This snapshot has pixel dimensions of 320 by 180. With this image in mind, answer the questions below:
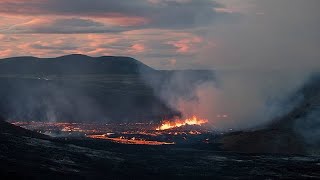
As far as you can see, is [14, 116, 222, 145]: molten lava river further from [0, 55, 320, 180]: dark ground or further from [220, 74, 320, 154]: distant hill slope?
[0, 55, 320, 180]: dark ground

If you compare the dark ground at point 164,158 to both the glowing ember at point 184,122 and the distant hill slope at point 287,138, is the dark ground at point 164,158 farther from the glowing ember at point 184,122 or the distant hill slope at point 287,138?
the glowing ember at point 184,122

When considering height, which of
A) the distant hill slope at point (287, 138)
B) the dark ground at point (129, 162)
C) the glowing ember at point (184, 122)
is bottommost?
the dark ground at point (129, 162)

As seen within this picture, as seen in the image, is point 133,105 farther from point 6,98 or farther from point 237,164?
point 237,164

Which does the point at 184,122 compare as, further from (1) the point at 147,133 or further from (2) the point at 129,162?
(2) the point at 129,162

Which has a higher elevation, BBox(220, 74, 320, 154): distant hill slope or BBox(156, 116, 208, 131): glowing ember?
BBox(156, 116, 208, 131): glowing ember

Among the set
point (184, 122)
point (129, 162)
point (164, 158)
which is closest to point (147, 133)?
point (184, 122)

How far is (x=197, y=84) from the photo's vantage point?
150000 millimetres

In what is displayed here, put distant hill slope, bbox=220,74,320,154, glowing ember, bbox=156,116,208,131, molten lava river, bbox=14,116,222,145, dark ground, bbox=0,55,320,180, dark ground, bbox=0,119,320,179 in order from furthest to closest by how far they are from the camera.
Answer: glowing ember, bbox=156,116,208,131, molten lava river, bbox=14,116,222,145, distant hill slope, bbox=220,74,320,154, dark ground, bbox=0,55,320,180, dark ground, bbox=0,119,320,179

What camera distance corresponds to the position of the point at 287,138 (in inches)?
2990

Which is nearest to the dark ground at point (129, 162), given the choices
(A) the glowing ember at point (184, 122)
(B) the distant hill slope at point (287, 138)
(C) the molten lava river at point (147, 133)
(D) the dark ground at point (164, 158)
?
(D) the dark ground at point (164, 158)

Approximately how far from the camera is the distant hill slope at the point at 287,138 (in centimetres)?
7319

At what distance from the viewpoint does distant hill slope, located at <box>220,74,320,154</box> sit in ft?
240

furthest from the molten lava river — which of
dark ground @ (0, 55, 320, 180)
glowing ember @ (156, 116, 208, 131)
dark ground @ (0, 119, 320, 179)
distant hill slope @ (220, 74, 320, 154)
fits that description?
dark ground @ (0, 119, 320, 179)

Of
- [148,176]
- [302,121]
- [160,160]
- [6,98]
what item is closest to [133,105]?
[6,98]
